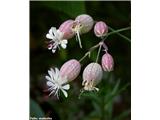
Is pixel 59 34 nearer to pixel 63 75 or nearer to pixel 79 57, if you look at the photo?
pixel 63 75

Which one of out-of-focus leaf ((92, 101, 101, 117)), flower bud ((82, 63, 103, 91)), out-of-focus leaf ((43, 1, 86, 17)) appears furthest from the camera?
out-of-focus leaf ((92, 101, 101, 117))

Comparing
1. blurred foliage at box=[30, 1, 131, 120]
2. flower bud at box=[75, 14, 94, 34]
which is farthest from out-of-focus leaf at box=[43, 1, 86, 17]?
flower bud at box=[75, 14, 94, 34]

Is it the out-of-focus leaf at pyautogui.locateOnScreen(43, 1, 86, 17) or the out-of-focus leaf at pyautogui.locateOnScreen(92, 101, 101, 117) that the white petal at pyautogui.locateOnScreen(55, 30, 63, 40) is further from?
the out-of-focus leaf at pyautogui.locateOnScreen(92, 101, 101, 117)

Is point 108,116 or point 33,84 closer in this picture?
point 108,116

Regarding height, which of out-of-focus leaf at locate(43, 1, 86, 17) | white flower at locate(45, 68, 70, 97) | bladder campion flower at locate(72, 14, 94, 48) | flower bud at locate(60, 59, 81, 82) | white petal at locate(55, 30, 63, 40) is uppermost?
out-of-focus leaf at locate(43, 1, 86, 17)
